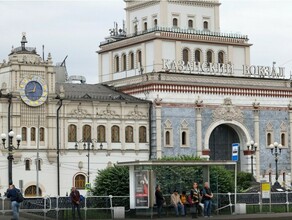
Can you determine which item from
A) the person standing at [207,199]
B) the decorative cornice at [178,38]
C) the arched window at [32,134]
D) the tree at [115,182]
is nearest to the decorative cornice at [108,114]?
the arched window at [32,134]

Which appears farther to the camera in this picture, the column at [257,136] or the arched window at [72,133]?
the column at [257,136]

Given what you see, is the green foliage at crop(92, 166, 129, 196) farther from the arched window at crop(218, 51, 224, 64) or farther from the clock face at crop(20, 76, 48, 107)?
the arched window at crop(218, 51, 224, 64)

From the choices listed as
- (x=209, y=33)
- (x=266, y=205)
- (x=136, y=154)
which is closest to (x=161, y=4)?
(x=209, y=33)

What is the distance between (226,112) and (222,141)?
3.31 meters

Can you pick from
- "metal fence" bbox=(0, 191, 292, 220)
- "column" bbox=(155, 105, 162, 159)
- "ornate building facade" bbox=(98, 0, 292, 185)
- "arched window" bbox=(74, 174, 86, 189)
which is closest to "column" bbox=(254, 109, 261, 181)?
"ornate building facade" bbox=(98, 0, 292, 185)

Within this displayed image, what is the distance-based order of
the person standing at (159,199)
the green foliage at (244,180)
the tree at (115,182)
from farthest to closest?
the green foliage at (244,180)
the tree at (115,182)
the person standing at (159,199)

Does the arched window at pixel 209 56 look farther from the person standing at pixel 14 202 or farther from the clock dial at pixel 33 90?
the person standing at pixel 14 202

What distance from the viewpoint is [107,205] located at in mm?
56531

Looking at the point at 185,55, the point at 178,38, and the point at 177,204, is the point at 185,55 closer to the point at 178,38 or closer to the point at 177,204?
the point at 178,38

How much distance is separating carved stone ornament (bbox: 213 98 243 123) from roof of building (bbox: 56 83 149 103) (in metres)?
8.02

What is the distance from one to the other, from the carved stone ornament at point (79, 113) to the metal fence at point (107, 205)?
3125 cm

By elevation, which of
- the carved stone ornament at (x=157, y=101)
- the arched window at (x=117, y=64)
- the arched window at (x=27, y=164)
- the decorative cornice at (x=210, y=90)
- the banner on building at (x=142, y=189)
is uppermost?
the arched window at (x=117, y=64)

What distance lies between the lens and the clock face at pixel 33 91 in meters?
87.1

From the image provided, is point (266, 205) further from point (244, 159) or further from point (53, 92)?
point (244, 159)
